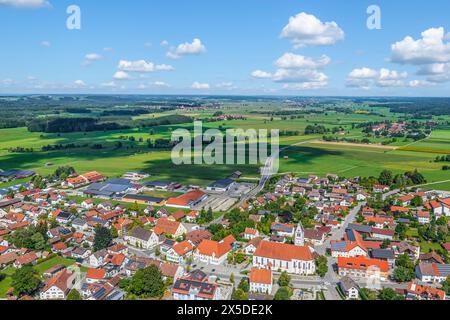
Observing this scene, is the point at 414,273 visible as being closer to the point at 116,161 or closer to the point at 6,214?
the point at 6,214

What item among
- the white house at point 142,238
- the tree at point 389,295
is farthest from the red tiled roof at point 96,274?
the tree at point 389,295

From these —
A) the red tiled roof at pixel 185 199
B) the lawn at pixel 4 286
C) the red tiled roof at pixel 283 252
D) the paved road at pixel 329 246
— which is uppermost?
the red tiled roof at pixel 185 199

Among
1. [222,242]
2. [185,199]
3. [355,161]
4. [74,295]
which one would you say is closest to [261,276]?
[222,242]

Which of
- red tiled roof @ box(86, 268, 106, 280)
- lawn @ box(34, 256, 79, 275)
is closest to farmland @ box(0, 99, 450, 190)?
lawn @ box(34, 256, 79, 275)

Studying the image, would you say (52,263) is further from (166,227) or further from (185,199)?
(185,199)

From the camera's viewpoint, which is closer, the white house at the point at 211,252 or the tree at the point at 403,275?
the tree at the point at 403,275

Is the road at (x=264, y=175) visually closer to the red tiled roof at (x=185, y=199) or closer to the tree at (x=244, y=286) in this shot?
the red tiled roof at (x=185, y=199)

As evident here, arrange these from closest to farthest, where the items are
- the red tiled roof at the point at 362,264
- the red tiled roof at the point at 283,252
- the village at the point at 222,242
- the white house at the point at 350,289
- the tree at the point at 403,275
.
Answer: the white house at the point at 350,289
the village at the point at 222,242
the tree at the point at 403,275
the red tiled roof at the point at 362,264
the red tiled roof at the point at 283,252
